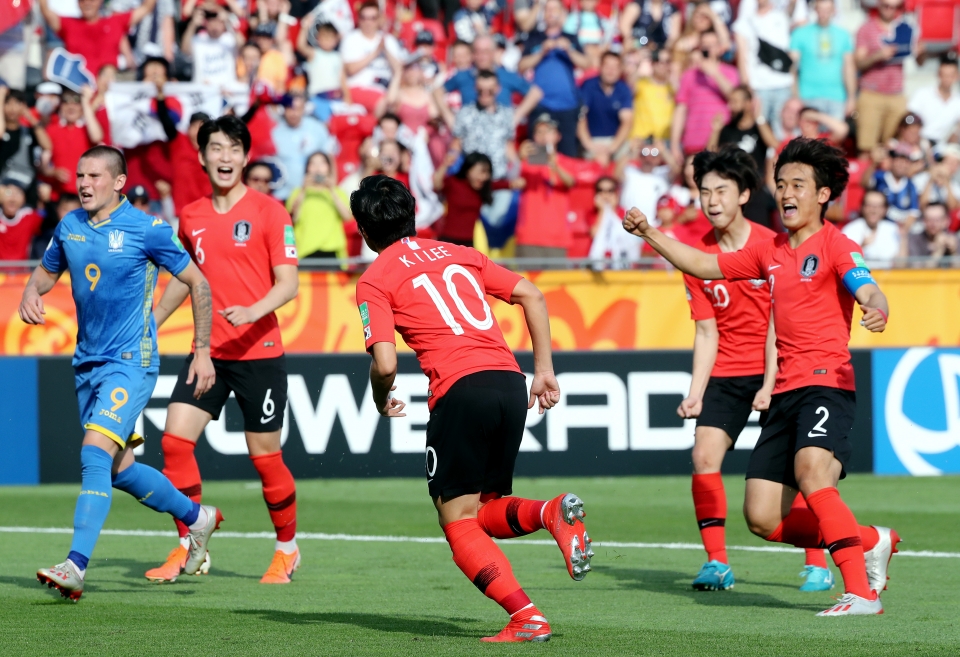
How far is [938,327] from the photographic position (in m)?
14.1

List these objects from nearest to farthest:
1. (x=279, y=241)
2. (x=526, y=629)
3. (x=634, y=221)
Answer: (x=526, y=629)
(x=634, y=221)
(x=279, y=241)

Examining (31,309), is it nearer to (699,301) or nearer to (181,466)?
(181,466)

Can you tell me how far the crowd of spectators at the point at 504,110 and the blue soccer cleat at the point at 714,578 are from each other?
6.75 meters

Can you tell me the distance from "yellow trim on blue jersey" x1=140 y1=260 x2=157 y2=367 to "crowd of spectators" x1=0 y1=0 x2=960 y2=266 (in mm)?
5737

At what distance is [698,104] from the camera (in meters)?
16.9

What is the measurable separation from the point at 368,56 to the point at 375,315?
11.9 meters

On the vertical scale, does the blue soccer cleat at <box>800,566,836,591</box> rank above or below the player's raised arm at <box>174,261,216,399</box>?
below

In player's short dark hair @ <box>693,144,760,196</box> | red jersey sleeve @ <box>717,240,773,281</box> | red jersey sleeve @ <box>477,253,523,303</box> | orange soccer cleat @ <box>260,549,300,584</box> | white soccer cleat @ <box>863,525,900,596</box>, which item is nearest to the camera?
red jersey sleeve @ <box>477,253,523,303</box>

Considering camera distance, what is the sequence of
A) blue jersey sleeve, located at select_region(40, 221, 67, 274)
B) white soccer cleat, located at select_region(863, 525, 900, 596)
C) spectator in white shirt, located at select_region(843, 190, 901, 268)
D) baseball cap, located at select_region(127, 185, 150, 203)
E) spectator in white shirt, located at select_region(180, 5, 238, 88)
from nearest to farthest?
1. white soccer cleat, located at select_region(863, 525, 900, 596)
2. blue jersey sleeve, located at select_region(40, 221, 67, 274)
3. baseball cap, located at select_region(127, 185, 150, 203)
4. spectator in white shirt, located at select_region(843, 190, 901, 268)
5. spectator in white shirt, located at select_region(180, 5, 238, 88)

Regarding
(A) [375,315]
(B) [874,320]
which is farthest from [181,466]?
(B) [874,320]

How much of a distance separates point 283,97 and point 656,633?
1087 cm

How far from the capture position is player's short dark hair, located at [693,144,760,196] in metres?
7.80

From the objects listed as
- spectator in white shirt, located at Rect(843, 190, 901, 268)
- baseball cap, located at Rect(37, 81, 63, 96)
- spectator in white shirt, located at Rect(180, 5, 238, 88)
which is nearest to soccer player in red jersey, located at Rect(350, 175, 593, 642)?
spectator in white shirt, located at Rect(843, 190, 901, 268)

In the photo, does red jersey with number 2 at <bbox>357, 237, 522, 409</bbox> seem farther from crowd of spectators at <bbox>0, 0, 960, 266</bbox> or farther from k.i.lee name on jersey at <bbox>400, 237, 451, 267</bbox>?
crowd of spectators at <bbox>0, 0, 960, 266</bbox>
